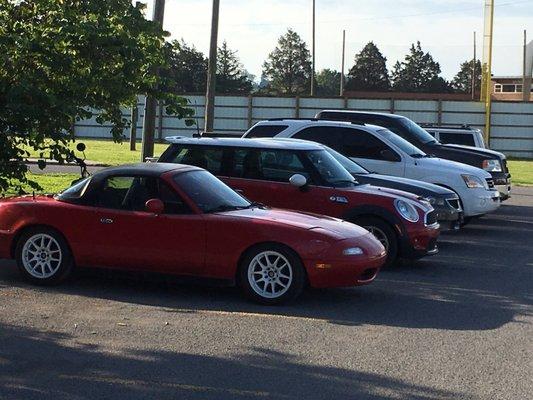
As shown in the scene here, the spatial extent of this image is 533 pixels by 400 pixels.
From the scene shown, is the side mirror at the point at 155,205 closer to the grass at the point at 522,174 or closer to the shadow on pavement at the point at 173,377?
the shadow on pavement at the point at 173,377

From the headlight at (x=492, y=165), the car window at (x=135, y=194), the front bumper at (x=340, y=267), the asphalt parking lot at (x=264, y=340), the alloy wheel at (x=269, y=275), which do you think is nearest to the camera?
the asphalt parking lot at (x=264, y=340)

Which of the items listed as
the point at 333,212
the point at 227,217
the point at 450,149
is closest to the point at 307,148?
the point at 333,212

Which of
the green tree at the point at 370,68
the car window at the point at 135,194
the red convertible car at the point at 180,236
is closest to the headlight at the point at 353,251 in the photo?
the red convertible car at the point at 180,236

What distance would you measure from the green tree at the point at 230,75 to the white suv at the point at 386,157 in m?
79.3

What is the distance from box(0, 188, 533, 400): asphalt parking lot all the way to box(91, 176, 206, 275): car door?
0.98 feet

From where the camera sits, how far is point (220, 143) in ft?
40.0

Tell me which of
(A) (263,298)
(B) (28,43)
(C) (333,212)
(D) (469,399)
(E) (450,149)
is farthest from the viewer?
(E) (450,149)

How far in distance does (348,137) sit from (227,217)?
7.00m

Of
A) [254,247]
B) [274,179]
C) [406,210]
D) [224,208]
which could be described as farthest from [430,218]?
[254,247]

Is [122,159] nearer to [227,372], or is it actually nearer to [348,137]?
[348,137]

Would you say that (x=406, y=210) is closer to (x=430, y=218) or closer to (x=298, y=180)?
(x=430, y=218)

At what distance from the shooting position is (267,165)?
39.6 feet

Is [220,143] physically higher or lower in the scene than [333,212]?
higher

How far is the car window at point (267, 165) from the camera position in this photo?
11.9 metres
